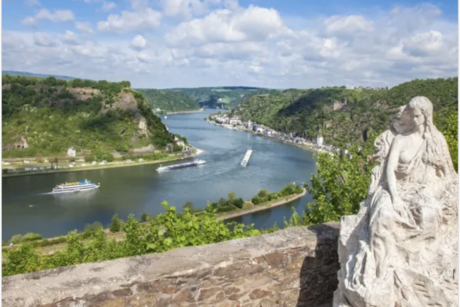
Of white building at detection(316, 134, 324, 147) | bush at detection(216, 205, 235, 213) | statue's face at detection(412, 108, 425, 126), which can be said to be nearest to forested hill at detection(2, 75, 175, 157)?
white building at detection(316, 134, 324, 147)

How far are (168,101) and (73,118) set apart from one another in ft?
326

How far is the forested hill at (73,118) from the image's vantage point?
6781cm

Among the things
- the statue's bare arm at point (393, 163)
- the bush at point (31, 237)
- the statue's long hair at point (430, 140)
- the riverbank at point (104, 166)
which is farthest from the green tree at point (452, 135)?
the riverbank at point (104, 166)

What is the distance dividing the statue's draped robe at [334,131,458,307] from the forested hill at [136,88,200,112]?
158698 millimetres

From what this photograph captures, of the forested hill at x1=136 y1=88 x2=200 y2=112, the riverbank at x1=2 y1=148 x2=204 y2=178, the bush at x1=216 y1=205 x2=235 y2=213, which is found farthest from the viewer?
the forested hill at x1=136 y1=88 x2=200 y2=112

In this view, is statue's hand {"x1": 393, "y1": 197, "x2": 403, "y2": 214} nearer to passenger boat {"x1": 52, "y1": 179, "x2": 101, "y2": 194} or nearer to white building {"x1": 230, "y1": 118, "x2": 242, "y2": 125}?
passenger boat {"x1": 52, "y1": 179, "x2": 101, "y2": 194}

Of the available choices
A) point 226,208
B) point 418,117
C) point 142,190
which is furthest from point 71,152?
point 418,117

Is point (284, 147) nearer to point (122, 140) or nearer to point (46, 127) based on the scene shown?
point (122, 140)

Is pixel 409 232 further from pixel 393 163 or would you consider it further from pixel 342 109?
pixel 342 109

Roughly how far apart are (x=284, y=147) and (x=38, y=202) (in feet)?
155

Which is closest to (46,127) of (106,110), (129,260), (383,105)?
(106,110)

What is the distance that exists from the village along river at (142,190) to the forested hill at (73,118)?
1657 centimetres

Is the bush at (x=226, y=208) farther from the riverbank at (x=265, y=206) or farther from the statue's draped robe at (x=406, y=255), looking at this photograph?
the statue's draped robe at (x=406, y=255)

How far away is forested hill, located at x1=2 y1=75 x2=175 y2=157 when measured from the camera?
6781 centimetres
